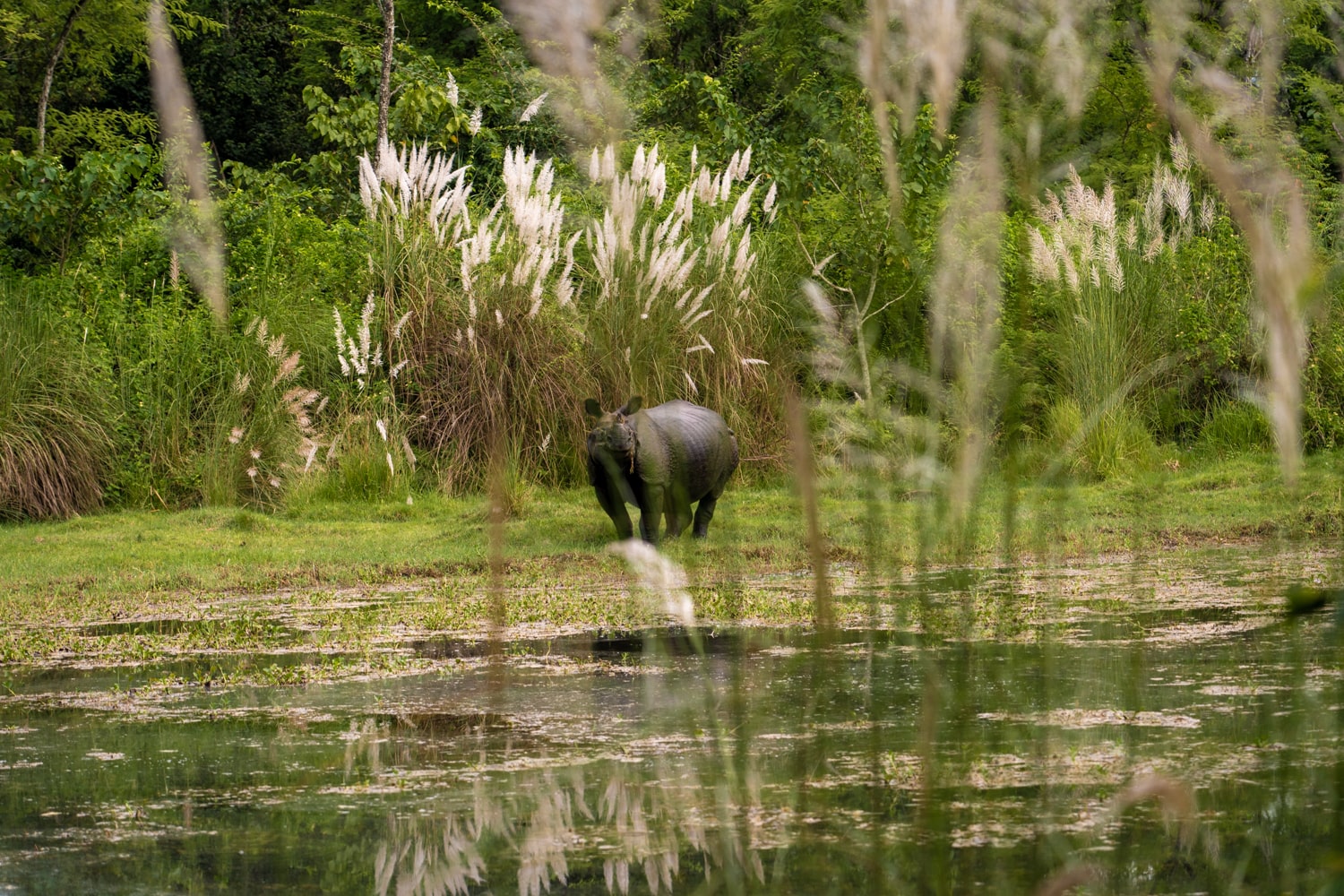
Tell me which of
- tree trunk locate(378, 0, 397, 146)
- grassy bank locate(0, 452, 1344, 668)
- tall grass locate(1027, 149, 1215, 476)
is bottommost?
grassy bank locate(0, 452, 1344, 668)

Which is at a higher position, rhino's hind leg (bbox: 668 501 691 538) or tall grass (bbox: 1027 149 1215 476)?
tall grass (bbox: 1027 149 1215 476)

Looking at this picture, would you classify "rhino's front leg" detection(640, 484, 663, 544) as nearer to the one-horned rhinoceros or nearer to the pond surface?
the one-horned rhinoceros

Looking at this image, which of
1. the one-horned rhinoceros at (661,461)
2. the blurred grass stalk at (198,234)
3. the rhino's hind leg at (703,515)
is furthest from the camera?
the blurred grass stalk at (198,234)

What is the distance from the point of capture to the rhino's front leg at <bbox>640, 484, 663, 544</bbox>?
297 inches

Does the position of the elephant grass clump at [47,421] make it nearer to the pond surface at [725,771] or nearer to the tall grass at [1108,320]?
the pond surface at [725,771]

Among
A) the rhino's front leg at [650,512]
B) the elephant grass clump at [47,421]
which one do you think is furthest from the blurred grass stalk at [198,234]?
the rhino's front leg at [650,512]

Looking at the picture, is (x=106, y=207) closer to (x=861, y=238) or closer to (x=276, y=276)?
(x=276, y=276)

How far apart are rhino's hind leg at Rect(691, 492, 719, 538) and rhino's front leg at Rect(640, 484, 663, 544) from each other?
0.70m

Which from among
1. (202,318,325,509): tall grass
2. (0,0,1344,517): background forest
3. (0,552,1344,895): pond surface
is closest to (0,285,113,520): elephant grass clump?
(0,0,1344,517): background forest

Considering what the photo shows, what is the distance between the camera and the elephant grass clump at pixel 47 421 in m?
9.84

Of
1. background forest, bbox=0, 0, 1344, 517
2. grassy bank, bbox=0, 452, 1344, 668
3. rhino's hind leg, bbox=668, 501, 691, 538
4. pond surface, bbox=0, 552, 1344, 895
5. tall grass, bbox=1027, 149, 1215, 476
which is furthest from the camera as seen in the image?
tall grass, bbox=1027, 149, 1215, 476

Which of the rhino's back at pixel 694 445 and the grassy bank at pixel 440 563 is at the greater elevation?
the rhino's back at pixel 694 445

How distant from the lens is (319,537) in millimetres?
9055

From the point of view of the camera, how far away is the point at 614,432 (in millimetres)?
7688
